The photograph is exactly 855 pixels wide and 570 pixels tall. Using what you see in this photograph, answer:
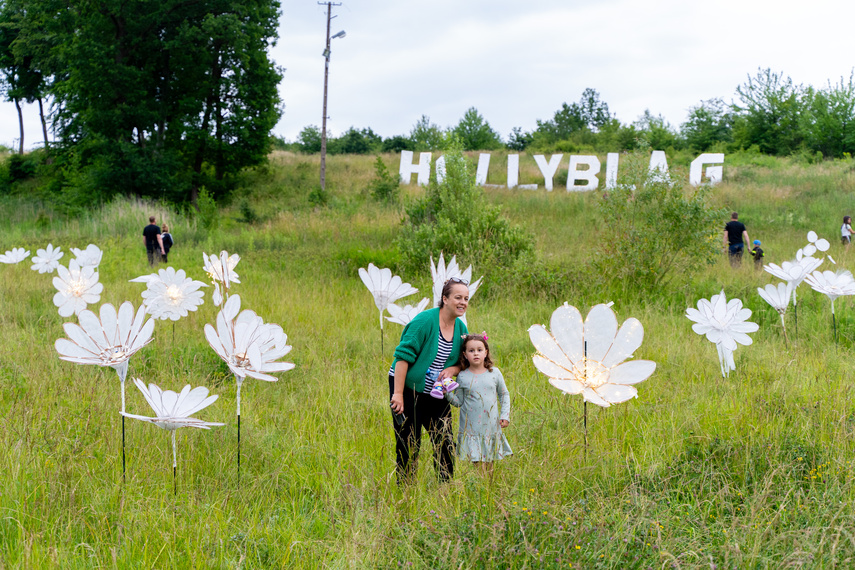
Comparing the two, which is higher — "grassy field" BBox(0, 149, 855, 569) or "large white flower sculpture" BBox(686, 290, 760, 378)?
"large white flower sculpture" BBox(686, 290, 760, 378)

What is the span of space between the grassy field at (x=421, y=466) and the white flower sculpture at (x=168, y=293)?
0.56 metres

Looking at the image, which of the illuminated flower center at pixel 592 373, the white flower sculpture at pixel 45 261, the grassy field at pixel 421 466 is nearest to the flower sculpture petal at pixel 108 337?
the grassy field at pixel 421 466

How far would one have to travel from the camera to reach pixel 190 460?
3480 mm

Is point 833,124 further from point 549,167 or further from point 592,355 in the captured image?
point 592,355

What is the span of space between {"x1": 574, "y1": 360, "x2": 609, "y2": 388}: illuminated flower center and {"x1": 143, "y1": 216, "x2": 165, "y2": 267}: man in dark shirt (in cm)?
1232

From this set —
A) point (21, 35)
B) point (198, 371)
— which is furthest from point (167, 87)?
point (198, 371)

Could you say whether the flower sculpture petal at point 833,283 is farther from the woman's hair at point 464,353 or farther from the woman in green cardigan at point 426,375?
the woman in green cardigan at point 426,375

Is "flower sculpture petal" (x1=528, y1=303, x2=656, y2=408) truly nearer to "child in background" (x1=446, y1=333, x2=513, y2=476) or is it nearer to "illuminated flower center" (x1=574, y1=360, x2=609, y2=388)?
"illuminated flower center" (x1=574, y1=360, x2=609, y2=388)

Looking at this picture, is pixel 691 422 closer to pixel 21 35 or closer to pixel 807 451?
pixel 807 451

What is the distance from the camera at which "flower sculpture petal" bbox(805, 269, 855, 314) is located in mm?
5316

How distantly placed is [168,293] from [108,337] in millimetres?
2500

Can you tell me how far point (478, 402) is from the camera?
10.7 feet

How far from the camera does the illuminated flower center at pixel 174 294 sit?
5.29 metres

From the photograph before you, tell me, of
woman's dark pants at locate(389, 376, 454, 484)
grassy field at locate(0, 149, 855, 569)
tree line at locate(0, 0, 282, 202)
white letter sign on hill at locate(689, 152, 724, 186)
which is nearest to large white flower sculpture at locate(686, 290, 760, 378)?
grassy field at locate(0, 149, 855, 569)
